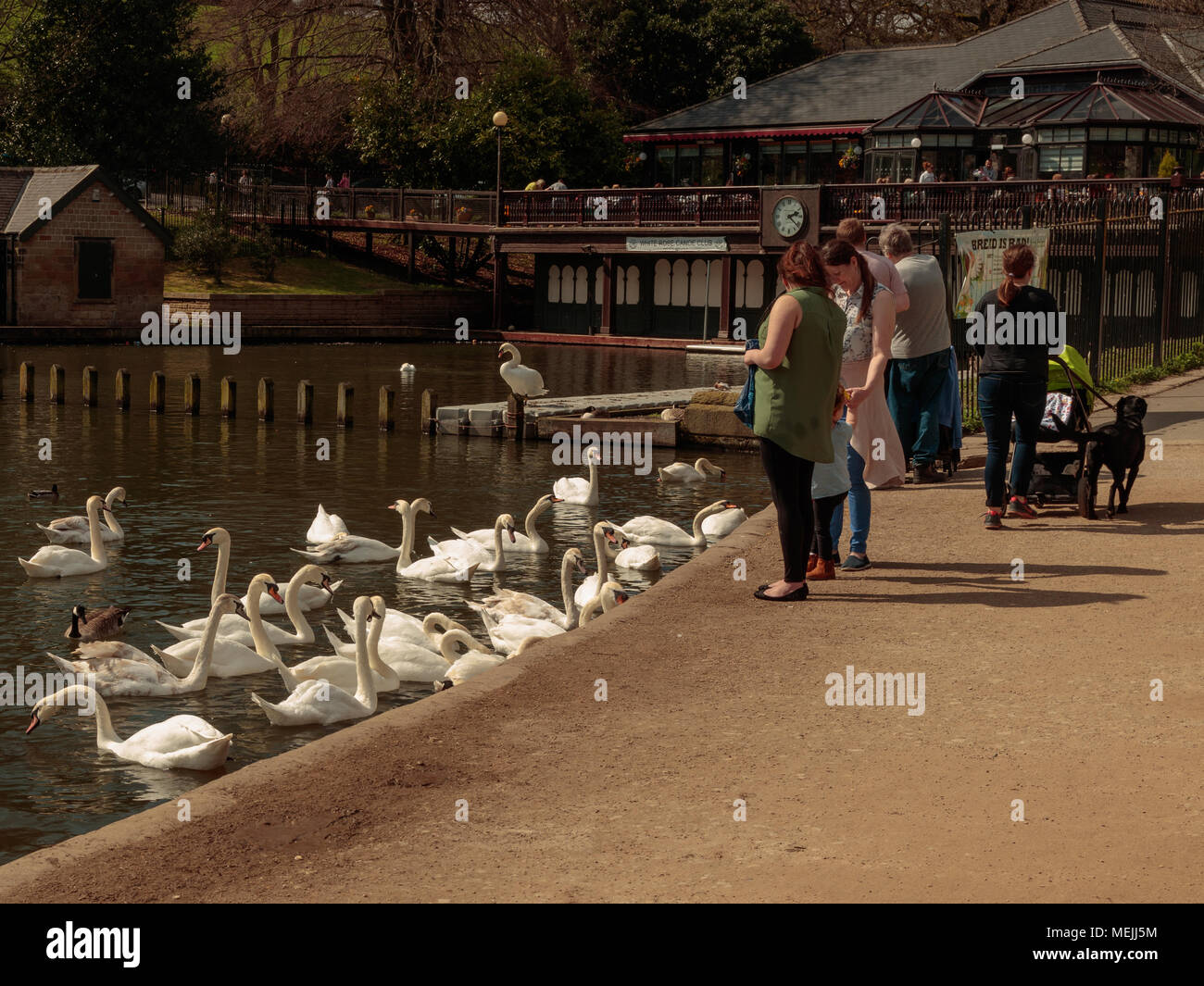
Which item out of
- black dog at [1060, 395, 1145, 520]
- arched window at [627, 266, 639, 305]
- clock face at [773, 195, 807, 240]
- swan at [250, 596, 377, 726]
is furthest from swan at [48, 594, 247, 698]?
arched window at [627, 266, 639, 305]

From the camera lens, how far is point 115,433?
2316 cm

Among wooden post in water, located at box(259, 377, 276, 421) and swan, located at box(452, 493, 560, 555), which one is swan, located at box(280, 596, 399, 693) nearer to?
swan, located at box(452, 493, 560, 555)

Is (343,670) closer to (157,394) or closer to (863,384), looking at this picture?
(863,384)

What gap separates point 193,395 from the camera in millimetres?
25391

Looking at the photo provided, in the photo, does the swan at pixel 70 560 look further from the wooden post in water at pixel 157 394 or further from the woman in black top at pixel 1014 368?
the wooden post in water at pixel 157 394

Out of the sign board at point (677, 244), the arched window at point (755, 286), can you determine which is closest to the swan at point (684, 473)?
the sign board at point (677, 244)

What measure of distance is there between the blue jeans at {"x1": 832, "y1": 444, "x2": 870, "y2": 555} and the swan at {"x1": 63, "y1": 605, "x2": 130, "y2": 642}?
516 cm

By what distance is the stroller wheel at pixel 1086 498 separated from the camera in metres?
11.3

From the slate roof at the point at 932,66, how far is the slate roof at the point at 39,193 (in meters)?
17.7

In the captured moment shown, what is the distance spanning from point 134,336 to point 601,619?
1451 inches

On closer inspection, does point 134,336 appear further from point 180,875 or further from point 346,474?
point 180,875

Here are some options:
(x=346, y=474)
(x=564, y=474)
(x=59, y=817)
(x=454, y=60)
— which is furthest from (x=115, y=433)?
(x=454, y=60)

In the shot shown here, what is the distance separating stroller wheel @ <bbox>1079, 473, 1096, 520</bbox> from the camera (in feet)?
37.1

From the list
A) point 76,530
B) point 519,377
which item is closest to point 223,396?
point 519,377
